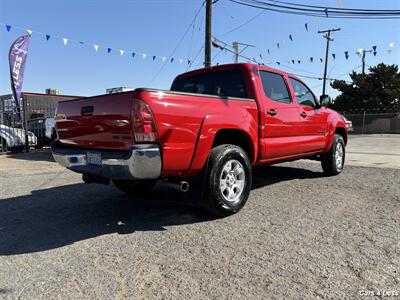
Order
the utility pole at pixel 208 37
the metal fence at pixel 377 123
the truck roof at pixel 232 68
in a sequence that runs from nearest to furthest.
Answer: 1. the truck roof at pixel 232 68
2. the utility pole at pixel 208 37
3. the metal fence at pixel 377 123

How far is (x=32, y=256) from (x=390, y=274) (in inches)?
125

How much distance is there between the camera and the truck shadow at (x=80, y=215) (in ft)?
13.8

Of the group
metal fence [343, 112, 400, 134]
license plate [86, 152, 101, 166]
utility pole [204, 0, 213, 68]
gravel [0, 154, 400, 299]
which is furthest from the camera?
metal fence [343, 112, 400, 134]

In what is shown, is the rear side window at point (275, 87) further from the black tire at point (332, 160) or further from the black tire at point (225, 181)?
the black tire at point (332, 160)

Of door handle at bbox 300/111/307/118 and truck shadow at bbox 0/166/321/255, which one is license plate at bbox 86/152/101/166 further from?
door handle at bbox 300/111/307/118

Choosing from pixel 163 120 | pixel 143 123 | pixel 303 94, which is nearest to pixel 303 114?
pixel 303 94

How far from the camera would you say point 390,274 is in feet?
10.4

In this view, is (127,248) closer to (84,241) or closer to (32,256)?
(84,241)

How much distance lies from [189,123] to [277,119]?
6.31 feet

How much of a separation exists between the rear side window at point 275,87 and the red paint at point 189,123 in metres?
0.09

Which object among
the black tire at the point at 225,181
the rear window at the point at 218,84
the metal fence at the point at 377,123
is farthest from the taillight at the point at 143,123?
the metal fence at the point at 377,123

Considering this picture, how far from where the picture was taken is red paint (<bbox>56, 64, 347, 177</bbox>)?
4055 mm

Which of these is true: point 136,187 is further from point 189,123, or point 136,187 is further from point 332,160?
point 332,160

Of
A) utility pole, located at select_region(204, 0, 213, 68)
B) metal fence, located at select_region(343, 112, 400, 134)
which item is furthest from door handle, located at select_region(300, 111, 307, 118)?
metal fence, located at select_region(343, 112, 400, 134)
